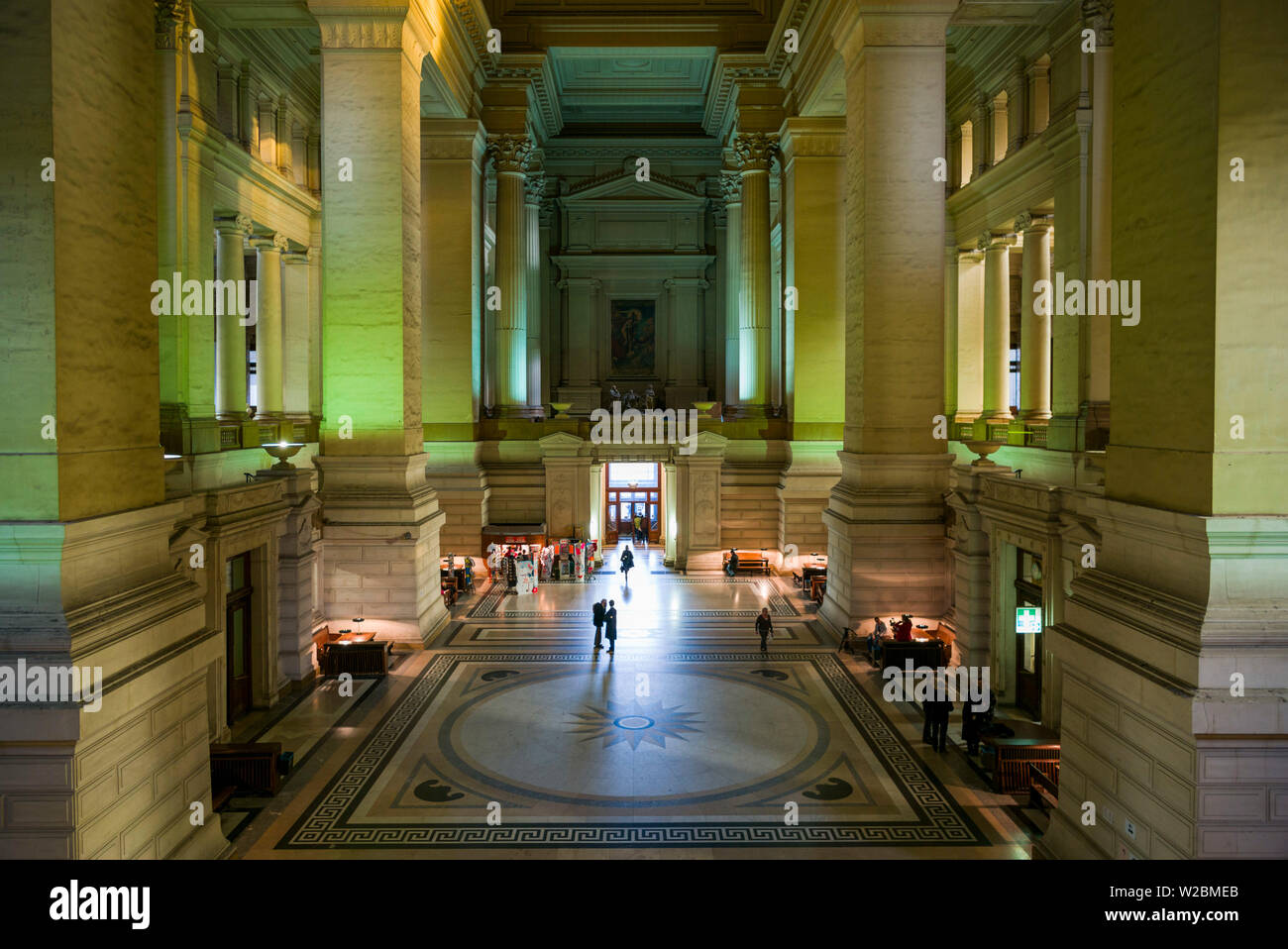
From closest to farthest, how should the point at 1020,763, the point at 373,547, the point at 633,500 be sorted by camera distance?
the point at 1020,763, the point at 373,547, the point at 633,500

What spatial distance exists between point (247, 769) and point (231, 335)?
17803mm

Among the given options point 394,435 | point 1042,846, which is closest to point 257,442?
point 394,435

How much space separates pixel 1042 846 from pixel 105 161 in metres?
12.4

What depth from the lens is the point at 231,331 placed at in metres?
26.6

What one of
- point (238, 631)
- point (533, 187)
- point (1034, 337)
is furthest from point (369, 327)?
point (533, 187)

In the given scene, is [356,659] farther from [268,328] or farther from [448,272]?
[448,272]

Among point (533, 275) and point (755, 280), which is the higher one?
point (533, 275)

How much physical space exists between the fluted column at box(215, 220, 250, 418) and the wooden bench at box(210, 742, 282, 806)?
16082 millimetres

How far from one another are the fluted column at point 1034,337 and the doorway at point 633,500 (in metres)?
15.2

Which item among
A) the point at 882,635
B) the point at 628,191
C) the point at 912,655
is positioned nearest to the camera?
the point at 912,655

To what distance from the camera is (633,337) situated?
145 ft

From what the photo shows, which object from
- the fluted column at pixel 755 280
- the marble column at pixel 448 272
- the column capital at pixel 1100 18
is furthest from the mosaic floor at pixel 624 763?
the fluted column at pixel 755 280

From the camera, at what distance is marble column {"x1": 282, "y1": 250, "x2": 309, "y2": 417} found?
112ft

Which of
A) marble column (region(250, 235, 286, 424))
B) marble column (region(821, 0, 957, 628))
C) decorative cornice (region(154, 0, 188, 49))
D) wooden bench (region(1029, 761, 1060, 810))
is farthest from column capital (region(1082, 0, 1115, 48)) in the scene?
marble column (region(250, 235, 286, 424))
